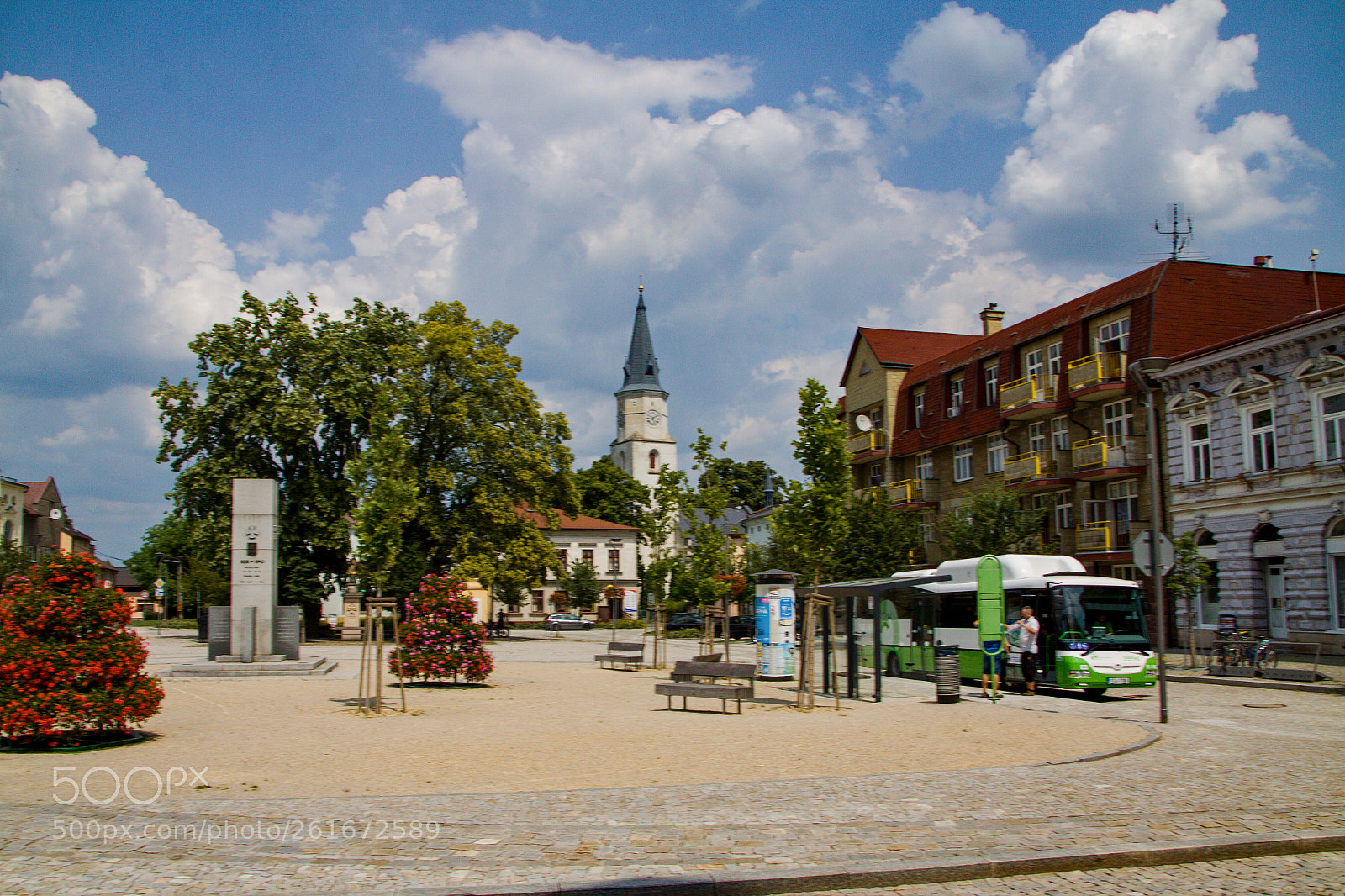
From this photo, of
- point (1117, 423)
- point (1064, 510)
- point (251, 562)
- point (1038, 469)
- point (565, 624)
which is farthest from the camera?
point (565, 624)

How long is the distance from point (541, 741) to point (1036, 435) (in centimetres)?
3375

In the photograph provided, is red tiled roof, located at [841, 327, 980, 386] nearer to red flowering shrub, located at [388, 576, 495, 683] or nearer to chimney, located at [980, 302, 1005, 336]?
chimney, located at [980, 302, 1005, 336]

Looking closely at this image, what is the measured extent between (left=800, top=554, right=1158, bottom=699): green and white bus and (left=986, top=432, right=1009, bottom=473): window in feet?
69.3

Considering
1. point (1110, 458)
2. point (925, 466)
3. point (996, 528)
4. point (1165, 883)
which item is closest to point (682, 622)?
point (925, 466)

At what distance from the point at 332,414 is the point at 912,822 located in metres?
41.3

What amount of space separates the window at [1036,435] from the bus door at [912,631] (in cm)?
1904

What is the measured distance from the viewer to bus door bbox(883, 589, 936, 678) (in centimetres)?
2484

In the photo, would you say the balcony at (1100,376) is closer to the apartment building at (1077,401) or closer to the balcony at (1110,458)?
the apartment building at (1077,401)

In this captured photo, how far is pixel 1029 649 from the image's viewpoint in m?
21.2

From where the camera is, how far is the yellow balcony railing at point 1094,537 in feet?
121

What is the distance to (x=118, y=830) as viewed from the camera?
7566 millimetres

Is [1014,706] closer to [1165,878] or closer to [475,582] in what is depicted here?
[1165,878]

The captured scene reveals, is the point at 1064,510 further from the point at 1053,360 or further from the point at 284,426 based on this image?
the point at 284,426

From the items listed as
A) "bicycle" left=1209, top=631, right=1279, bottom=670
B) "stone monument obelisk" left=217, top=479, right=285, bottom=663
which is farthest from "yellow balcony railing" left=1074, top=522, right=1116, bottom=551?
"stone monument obelisk" left=217, top=479, right=285, bottom=663
